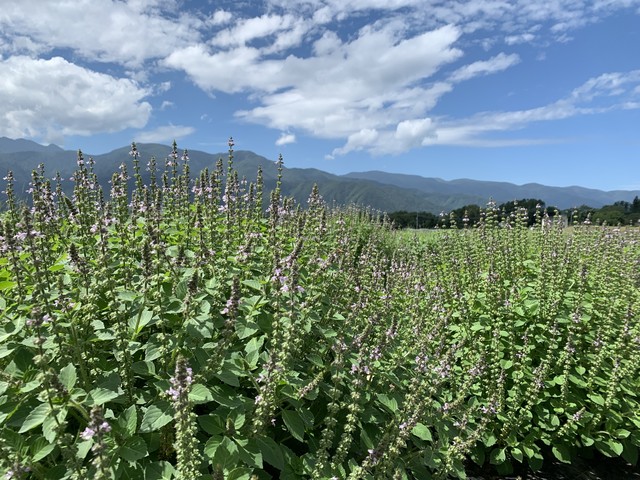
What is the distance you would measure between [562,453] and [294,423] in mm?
4396

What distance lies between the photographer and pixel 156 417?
9.29ft

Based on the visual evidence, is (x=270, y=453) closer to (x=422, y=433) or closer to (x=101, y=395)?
(x=101, y=395)

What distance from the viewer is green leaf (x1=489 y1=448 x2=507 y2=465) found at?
17.5ft

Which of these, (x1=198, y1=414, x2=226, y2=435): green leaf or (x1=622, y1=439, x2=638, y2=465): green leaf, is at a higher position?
(x1=198, y1=414, x2=226, y2=435): green leaf

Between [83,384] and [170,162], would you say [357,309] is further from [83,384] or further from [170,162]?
[170,162]

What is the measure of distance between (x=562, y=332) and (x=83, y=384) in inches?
253

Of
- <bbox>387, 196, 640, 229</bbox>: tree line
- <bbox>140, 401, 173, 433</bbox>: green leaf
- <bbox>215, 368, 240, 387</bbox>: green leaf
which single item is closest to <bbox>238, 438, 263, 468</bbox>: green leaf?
<bbox>215, 368, 240, 387</bbox>: green leaf

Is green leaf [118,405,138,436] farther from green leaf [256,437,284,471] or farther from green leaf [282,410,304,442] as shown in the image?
green leaf [282,410,304,442]

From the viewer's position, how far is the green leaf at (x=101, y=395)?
105 inches

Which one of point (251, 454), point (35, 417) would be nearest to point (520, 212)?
point (251, 454)

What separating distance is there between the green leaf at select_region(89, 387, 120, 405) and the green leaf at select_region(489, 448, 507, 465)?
4.86 m

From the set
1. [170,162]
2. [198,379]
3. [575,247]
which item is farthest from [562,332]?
[170,162]

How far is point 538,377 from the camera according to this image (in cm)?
526

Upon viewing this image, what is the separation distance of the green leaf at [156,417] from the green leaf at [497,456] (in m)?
4.48
